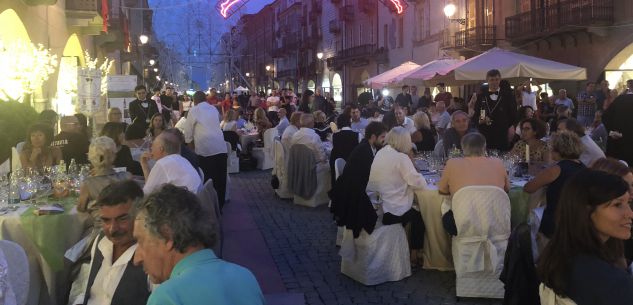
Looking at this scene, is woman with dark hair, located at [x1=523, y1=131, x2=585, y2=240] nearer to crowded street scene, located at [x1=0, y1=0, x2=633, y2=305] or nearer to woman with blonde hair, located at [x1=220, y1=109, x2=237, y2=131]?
crowded street scene, located at [x1=0, y1=0, x2=633, y2=305]

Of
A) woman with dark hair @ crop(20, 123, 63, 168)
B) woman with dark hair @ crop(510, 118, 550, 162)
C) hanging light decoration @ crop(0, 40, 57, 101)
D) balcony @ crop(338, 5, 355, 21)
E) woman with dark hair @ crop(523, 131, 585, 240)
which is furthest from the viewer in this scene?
balcony @ crop(338, 5, 355, 21)

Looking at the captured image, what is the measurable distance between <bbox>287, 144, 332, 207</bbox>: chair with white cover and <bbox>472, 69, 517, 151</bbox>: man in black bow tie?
265 cm

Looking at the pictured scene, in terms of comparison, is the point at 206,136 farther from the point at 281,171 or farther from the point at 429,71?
the point at 429,71

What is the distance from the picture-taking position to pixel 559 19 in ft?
66.6

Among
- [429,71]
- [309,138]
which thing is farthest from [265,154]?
[309,138]

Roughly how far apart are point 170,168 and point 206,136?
3.81m

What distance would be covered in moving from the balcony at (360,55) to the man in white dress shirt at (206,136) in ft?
96.7

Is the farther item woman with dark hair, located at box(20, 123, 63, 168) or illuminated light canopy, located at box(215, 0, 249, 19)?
illuminated light canopy, located at box(215, 0, 249, 19)

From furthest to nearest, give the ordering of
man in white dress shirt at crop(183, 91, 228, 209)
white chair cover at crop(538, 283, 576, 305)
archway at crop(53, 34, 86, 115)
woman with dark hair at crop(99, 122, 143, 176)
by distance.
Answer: archway at crop(53, 34, 86, 115)
man in white dress shirt at crop(183, 91, 228, 209)
woman with dark hair at crop(99, 122, 143, 176)
white chair cover at crop(538, 283, 576, 305)

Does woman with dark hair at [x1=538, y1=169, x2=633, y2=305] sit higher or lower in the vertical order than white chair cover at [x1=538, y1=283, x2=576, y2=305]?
higher

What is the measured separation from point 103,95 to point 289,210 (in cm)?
758

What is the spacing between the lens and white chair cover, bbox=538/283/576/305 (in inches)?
104

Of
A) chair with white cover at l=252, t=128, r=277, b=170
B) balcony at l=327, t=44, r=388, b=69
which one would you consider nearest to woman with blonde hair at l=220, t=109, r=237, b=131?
chair with white cover at l=252, t=128, r=277, b=170

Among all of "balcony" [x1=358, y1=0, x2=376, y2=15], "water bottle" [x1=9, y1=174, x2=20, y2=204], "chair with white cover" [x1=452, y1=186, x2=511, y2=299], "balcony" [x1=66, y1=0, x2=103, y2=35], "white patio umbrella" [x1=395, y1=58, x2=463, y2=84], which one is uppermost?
"balcony" [x1=358, y1=0, x2=376, y2=15]
